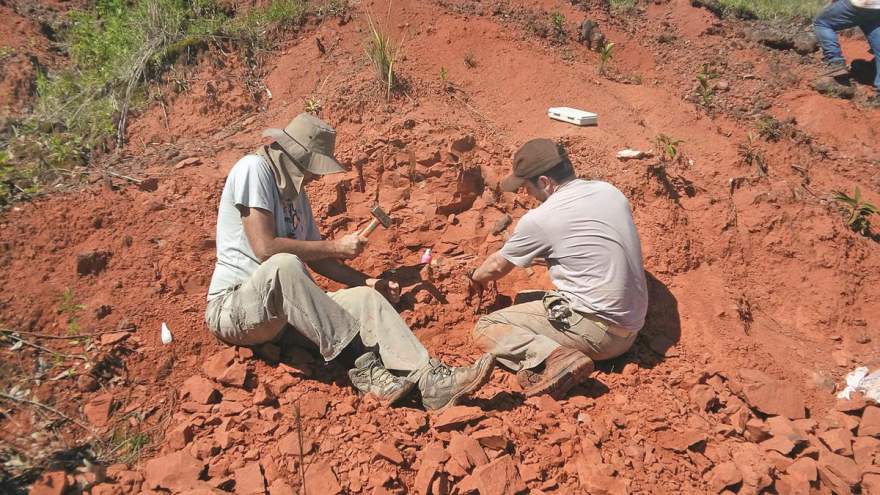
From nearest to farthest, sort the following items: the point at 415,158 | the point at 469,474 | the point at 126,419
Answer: the point at 469,474
the point at 126,419
the point at 415,158

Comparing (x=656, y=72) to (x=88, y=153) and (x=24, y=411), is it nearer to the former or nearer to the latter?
(x=88, y=153)

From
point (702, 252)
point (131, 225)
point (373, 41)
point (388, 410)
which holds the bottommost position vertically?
point (702, 252)

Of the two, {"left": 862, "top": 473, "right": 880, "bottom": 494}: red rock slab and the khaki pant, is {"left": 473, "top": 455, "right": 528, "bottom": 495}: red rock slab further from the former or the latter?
{"left": 862, "top": 473, "right": 880, "bottom": 494}: red rock slab

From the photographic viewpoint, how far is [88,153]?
15.7 feet

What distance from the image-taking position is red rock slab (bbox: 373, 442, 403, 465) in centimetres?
269

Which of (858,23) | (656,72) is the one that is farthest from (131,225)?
(858,23)

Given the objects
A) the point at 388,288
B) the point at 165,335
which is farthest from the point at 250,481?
the point at 388,288

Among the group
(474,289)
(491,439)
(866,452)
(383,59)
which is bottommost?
(866,452)

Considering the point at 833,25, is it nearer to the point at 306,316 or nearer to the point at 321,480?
the point at 306,316

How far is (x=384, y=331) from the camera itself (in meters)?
3.15

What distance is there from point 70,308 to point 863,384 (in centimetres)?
457

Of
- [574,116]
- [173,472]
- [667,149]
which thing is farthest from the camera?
[574,116]

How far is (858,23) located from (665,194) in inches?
133

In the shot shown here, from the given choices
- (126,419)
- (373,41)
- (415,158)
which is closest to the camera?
(126,419)
